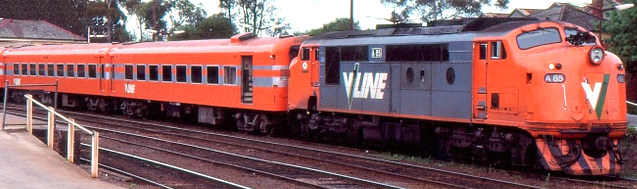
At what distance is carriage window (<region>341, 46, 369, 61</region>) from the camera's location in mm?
21766

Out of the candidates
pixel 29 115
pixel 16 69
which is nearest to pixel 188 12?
pixel 16 69

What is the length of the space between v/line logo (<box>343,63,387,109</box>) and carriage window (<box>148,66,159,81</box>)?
1151cm

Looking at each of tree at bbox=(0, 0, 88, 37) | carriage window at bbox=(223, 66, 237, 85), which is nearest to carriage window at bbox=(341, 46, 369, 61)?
carriage window at bbox=(223, 66, 237, 85)

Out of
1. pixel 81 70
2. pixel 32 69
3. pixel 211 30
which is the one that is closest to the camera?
pixel 81 70

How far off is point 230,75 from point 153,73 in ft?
17.8

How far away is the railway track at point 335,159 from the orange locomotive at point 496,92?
47.4 inches

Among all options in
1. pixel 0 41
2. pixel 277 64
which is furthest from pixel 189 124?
pixel 0 41

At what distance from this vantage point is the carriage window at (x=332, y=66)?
75.2 ft

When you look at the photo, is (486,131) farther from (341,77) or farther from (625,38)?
(625,38)

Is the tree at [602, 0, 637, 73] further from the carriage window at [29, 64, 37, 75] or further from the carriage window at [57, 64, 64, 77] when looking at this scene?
the carriage window at [29, 64, 37, 75]

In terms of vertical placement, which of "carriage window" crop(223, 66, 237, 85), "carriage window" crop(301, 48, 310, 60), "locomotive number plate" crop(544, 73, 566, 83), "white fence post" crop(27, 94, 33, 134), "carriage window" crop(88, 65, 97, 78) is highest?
"carriage window" crop(301, 48, 310, 60)

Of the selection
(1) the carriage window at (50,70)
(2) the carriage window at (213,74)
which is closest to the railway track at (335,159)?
(2) the carriage window at (213,74)

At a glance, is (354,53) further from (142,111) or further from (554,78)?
(142,111)

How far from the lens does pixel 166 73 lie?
3170 centimetres
